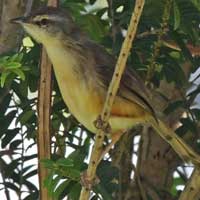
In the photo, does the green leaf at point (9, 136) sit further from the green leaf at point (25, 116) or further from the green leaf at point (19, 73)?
the green leaf at point (19, 73)

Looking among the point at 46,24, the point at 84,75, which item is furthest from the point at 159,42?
the point at 46,24

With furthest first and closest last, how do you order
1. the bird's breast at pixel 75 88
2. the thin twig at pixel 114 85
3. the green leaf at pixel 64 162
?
1. the bird's breast at pixel 75 88
2. the green leaf at pixel 64 162
3. the thin twig at pixel 114 85

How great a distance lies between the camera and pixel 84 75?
3.12 meters

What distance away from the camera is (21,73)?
114 inches

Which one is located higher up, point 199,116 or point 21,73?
point 21,73

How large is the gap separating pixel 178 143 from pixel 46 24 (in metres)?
0.69

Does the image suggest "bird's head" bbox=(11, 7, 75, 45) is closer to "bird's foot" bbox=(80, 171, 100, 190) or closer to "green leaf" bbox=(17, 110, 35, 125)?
"green leaf" bbox=(17, 110, 35, 125)

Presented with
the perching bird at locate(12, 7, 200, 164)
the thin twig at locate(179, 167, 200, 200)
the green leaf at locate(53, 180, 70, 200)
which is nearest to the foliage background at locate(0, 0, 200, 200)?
the green leaf at locate(53, 180, 70, 200)

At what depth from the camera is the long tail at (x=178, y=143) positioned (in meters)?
3.26

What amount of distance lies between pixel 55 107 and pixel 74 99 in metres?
0.33

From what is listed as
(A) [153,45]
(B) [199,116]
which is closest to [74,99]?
(A) [153,45]

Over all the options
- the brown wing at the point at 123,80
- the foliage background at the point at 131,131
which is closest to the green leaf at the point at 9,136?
the foliage background at the point at 131,131

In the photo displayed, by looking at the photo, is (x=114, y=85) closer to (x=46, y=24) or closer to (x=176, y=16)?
(x=176, y=16)

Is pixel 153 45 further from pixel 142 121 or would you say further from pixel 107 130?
pixel 107 130
